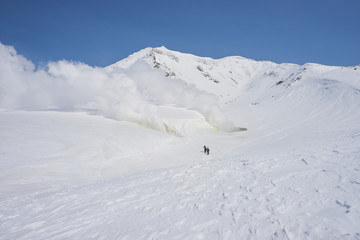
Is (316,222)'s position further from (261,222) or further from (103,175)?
(103,175)

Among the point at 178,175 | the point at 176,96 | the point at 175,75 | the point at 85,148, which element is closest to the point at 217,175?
the point at 178,175

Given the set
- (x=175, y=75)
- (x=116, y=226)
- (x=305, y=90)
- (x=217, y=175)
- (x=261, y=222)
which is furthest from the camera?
(x=175, y=75)

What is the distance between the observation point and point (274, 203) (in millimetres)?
7137

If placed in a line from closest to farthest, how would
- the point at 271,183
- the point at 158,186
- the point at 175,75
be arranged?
the point at 271,183
the point at 158,186
the point at 175,75

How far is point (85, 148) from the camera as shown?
19656mm

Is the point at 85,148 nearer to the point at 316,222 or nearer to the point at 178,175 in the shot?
the point at 178,175

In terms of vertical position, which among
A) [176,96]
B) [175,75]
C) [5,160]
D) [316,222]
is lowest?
[316,222]

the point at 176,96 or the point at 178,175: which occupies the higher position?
the point at 176,96

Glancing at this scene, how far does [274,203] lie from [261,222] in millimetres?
1448

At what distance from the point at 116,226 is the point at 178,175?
20.3ft

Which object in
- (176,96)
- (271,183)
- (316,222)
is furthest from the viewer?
(176,96)

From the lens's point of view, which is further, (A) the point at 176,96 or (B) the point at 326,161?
(A) the point at 176,96

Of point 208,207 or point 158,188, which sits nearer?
point 208,207

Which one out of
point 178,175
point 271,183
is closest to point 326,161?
point 271,183
